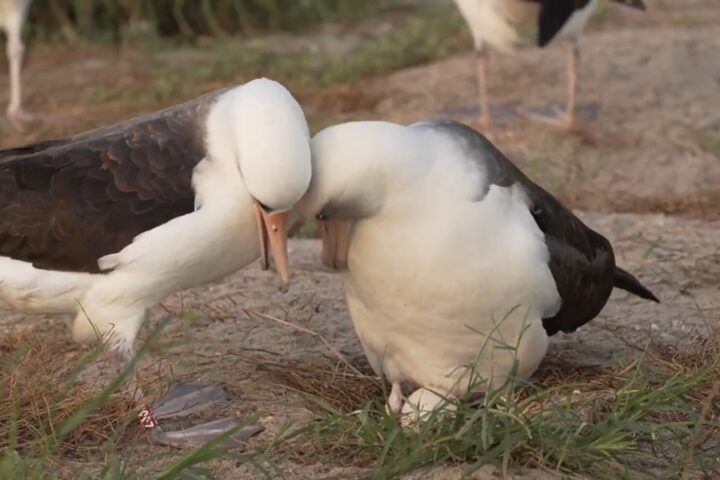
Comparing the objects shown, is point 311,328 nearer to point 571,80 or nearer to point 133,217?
point 133,217

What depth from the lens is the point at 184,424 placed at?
419cm

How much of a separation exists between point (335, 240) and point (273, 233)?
17 cm

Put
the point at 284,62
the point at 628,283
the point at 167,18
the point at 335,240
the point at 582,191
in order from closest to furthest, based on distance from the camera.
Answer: the point at 335,240
the point at 628,283
the point at 582,191
the point at 284,62
the point at 167,18

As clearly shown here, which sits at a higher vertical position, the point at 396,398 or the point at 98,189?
the point at 98,189

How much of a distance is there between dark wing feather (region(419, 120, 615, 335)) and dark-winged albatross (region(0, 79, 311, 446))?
485 mm

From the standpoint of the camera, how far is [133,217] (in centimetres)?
396

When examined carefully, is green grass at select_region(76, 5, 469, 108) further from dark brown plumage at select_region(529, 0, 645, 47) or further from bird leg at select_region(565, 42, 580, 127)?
dark brown plumage at select_region(529, 0, 645, 47)

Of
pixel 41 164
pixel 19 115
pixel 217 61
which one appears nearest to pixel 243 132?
pixel 41 164

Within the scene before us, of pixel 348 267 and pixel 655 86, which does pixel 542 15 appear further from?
pixel 348 267

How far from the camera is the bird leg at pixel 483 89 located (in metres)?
8.11

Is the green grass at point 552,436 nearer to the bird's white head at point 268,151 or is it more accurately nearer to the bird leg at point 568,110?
the bird's white head at point 268,151

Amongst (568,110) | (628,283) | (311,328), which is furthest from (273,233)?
(568,110)

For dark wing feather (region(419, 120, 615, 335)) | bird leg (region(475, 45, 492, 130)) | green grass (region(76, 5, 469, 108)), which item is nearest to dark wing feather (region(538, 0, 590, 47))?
bird leg (region(475, 45, 492, 130))

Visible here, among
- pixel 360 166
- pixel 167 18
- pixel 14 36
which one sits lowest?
pixel 167 18
